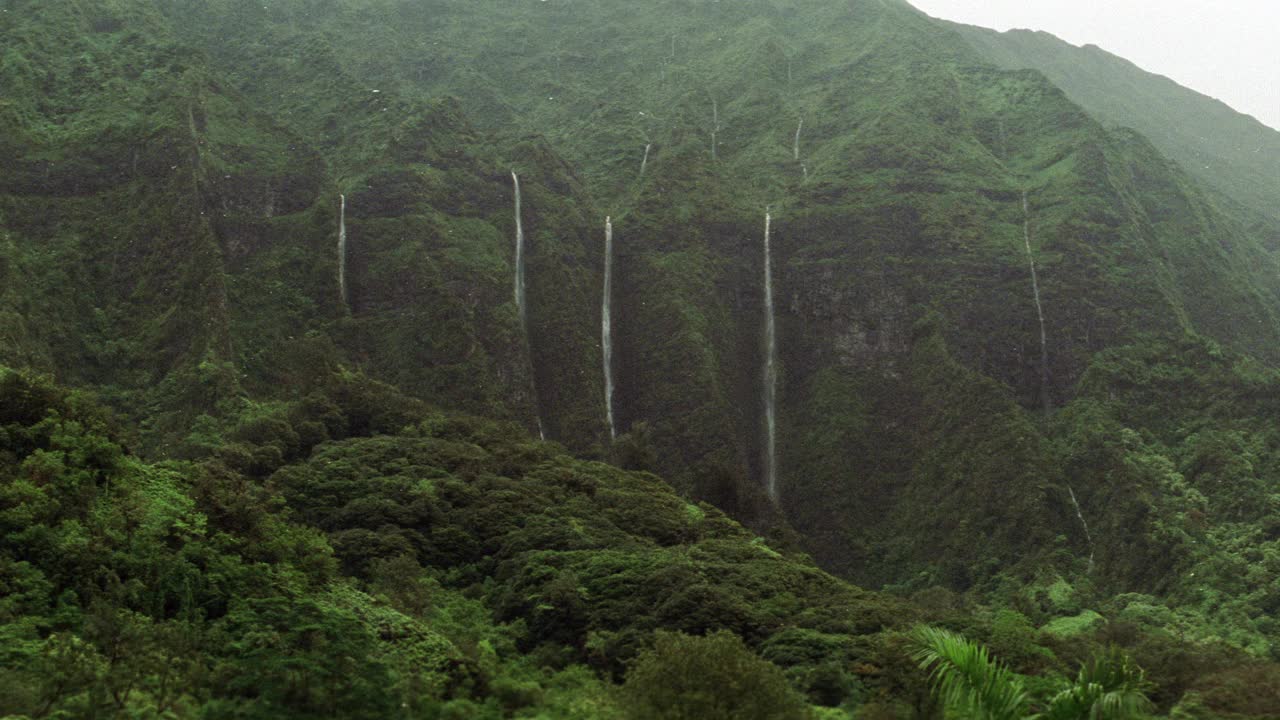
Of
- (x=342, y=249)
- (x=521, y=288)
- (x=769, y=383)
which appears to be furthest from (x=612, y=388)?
(x=342, y=249)

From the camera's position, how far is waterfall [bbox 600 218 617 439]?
5027 cm

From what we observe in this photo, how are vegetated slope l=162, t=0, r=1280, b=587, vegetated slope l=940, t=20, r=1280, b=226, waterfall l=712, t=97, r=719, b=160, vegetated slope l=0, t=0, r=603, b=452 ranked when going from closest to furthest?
vegetated slope l=0, t=0, r=603, b=452 < vegetated slope l=162, t=0, r=1280, b=587 < waterfall l=712, t=97, r=719, b=160 < vegetated slope l=940, t=20, r=1280, b=226

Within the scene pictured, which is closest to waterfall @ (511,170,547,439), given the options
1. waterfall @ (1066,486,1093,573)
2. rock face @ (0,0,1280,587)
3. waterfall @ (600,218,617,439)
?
rock face @ (0,0,1280,587)

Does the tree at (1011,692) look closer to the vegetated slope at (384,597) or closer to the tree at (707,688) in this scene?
the tree at (707,688)

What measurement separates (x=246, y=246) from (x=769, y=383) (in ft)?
86.2

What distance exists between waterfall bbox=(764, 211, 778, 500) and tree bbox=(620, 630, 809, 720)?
37.0 meters

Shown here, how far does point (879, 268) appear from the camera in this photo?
54469 millimetres

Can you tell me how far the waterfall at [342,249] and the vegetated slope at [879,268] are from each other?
1404 centimetres

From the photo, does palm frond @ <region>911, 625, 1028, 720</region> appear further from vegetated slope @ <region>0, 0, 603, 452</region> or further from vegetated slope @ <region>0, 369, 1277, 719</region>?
vegetated slope @ <region>0, 0, 603, 452</region>

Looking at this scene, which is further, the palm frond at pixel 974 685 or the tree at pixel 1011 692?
the palm frond at pixel 974 685

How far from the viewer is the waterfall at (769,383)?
1928 inches

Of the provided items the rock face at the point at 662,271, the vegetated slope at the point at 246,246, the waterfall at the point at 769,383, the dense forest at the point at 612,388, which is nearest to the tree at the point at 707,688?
the dense forest at the point at 612,388

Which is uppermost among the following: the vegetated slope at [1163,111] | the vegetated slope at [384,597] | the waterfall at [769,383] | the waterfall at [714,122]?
the vegetated slope at [1163,111]

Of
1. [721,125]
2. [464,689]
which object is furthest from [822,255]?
[464,689]
